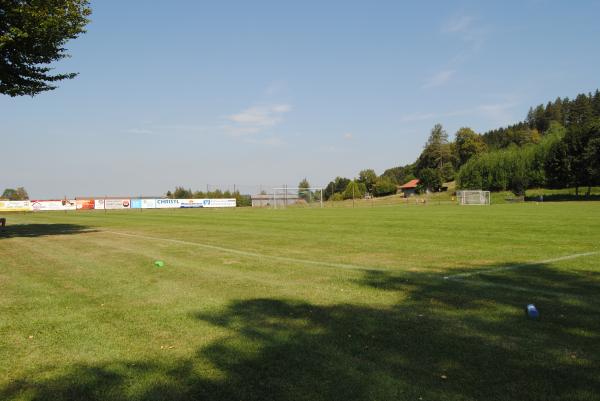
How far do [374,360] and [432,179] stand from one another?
116326 millimetres

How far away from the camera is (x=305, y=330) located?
5039 mm

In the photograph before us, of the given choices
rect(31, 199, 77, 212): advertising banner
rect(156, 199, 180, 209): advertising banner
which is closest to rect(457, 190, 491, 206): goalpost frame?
rect(156, 199, 180, 209): advertising banner

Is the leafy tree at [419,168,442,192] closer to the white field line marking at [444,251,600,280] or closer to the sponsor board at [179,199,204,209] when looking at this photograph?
the sponsor board at [179,199,204,209]

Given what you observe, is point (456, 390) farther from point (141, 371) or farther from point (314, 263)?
point (314, 263)

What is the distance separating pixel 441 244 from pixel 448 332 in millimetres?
8839

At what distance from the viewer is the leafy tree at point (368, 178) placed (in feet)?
444

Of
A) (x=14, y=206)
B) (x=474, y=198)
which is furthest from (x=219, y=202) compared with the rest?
(x=474, y=198)

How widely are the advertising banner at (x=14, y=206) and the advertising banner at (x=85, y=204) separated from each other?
22.4 feet

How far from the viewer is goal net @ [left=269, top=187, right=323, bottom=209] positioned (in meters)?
75.4

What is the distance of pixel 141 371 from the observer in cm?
398

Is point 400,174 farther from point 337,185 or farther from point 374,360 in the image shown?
point 374,360

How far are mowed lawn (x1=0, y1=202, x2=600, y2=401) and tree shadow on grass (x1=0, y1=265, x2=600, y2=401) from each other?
2 cm

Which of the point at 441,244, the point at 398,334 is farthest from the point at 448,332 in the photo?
the point at 441,244

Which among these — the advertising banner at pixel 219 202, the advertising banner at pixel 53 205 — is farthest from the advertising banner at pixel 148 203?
the advertising banner at pixel 53 205
